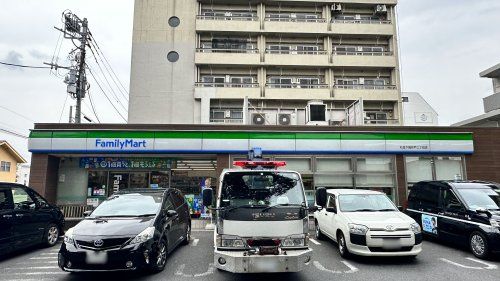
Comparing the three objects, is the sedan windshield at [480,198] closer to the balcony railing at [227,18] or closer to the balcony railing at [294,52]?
the balcony railing at [294,52]

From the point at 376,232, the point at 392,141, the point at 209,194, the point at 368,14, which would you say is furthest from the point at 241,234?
the point at 368,14

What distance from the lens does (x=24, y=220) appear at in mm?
8312

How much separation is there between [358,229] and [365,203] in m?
1.57

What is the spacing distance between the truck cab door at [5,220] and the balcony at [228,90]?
19.6 m

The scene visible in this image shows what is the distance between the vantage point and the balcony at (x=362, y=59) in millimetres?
28234

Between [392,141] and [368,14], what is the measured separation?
20.3 metres

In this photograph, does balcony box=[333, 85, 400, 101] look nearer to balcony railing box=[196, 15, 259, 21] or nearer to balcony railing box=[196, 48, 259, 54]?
balcony railing box=[196, 48, 259, 54]

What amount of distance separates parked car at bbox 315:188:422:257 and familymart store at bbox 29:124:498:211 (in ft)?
19.6

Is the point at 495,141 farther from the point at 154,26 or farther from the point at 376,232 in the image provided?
the point at 154,26

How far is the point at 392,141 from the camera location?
1516cm

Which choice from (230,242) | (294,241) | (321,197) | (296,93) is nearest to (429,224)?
(321,197)

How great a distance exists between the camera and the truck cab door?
7594 mm

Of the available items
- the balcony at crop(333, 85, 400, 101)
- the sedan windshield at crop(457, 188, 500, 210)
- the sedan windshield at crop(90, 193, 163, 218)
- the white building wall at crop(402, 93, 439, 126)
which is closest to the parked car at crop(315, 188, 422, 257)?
the sedan windshield at crop(457, 188, 500, 210)

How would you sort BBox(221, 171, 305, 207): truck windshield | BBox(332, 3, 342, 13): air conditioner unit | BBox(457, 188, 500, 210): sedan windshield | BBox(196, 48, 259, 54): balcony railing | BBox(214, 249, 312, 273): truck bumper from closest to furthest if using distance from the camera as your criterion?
BBox(214, 249, 312, 273): truck bumper < BBox(221, 171, 305, 207): truck windshield < BBox(457, 188, 500, 210): sedan windshield < BBox(196, 48, 259, 54): balcony railing < BBox(332, 3, 342, 13): air conditioner unit
